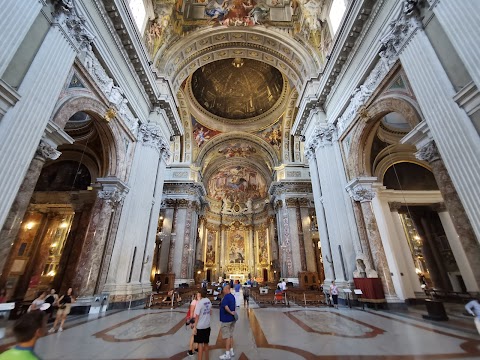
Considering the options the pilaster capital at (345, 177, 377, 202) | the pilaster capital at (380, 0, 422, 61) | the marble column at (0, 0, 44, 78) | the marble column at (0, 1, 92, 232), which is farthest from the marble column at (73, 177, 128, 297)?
the pilaster capital at (380, 0, 422, 61)

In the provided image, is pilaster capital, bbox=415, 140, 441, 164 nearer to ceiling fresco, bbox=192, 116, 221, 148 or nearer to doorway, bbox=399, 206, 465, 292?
doorway, bbox=399, 206, 465, 292

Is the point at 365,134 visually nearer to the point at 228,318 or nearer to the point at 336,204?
the point at 336,204

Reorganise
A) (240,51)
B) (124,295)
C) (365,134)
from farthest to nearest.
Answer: (240,51)
(365,134)
(124,295)

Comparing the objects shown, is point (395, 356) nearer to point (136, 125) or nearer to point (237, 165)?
point (136, 125)

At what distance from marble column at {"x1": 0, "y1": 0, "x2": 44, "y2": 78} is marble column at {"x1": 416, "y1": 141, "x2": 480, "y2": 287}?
977 cm

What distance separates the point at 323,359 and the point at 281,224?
18853 millimetres

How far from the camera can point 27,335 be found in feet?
4.94

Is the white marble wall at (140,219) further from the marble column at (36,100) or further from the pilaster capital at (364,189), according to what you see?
the pilaster capital at (364,189)

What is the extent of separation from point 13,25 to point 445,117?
9.51 m

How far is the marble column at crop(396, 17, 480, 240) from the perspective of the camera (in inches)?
180

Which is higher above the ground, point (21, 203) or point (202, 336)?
point (21, 203)

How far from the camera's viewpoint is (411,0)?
6.07 m

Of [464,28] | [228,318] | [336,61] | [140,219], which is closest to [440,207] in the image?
[336,61]

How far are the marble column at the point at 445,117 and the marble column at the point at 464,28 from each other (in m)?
0.11
